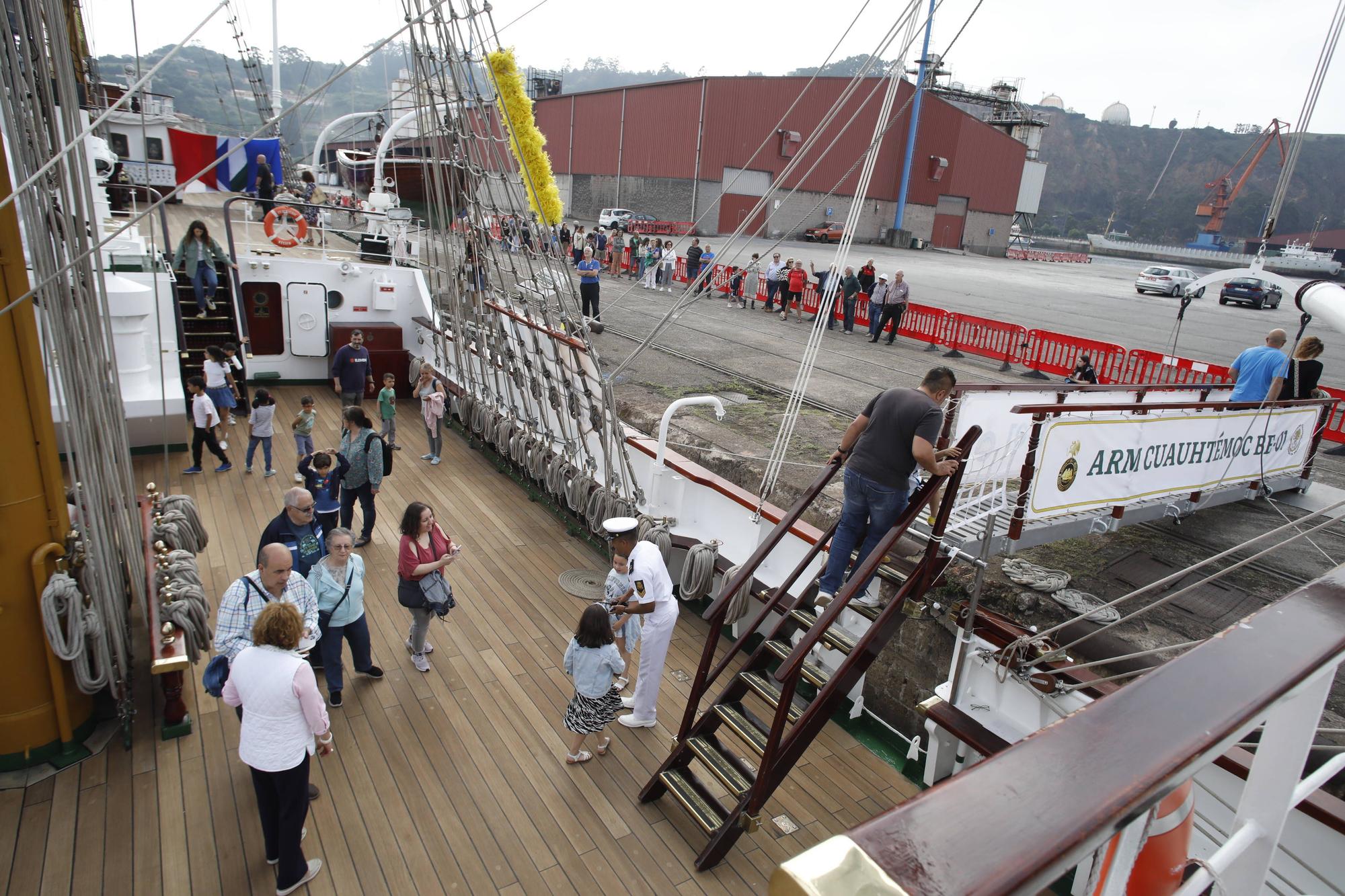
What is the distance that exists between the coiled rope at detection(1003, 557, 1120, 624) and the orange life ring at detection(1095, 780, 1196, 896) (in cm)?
465

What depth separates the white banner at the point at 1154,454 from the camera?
453 centimetres

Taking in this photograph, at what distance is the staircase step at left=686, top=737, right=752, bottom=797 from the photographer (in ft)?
12.9

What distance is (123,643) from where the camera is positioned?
4367 mm

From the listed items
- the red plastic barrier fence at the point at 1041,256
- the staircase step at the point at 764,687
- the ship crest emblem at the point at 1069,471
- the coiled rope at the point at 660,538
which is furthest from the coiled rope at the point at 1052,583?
the red plastic barrier fence at the point at 1041,256

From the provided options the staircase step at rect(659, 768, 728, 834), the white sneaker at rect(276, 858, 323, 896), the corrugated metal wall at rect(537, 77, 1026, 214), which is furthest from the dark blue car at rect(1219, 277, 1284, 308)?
the white sneaker at rect(276, 858, 323, 896)

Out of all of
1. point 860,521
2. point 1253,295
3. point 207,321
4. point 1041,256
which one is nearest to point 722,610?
point 860,521

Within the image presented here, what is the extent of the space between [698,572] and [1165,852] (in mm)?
5125

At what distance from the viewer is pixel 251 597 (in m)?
3.73

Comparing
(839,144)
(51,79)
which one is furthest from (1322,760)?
(839,144)

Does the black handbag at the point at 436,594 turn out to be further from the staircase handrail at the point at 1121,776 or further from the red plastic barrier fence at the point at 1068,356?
the red plastic barrier fence at the point at 1068,356

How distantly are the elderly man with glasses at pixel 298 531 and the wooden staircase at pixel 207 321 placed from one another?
6774 mm

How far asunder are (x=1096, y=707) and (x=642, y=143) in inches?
1604

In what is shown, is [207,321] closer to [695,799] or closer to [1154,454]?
[695,799]

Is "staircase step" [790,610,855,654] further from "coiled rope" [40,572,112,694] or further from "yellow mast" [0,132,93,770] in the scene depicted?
"yellow mast" [0,132,93,770]
